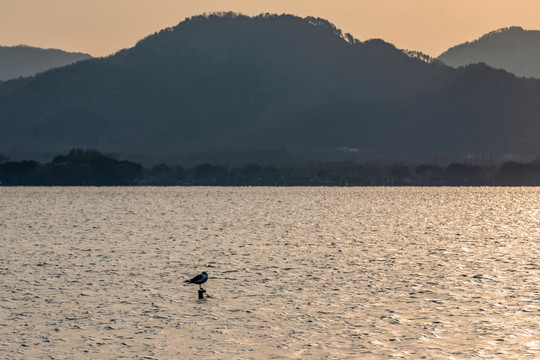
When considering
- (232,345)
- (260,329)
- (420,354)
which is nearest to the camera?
(420,354)

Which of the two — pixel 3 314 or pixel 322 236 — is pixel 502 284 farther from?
pixel 322 236

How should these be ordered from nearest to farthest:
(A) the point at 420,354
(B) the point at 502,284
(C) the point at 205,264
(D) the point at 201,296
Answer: (A) the point at 420,354 → (D) the point at 201,296 → (B) the point at 502,284 → (C) the point at 205,264

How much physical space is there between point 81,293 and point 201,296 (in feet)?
30.8

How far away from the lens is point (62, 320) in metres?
51.5

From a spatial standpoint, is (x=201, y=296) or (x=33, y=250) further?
(x=33, y=250)

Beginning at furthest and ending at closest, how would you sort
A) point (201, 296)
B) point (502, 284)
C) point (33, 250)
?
point (33, 250) < point (502, 284) < point (201, 296)

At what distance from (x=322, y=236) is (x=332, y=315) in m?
71.8

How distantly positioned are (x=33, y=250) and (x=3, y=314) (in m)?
47.5

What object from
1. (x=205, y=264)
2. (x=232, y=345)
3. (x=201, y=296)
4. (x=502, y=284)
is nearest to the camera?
(x=232, y=345)

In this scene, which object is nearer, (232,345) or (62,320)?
(232,345)

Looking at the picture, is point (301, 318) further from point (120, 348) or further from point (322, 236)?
point (322, 236)

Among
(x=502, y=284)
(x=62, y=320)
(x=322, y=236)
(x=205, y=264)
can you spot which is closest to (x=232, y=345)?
(x=62, y=320)

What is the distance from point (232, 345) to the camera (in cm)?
A: 4506

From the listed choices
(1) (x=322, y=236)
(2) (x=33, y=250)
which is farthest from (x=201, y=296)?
(1) (x=322, y=236)
